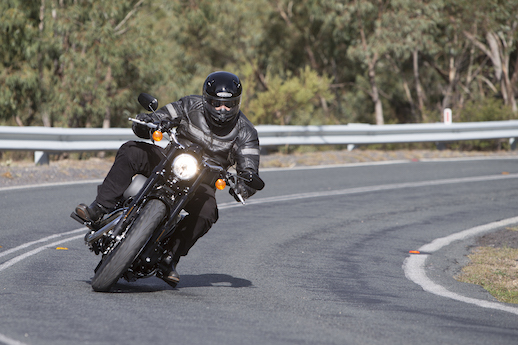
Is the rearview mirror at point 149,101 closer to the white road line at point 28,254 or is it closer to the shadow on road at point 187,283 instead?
the shadow on road at point 187,283

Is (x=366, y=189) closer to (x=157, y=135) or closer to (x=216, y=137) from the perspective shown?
(x=216, y=137)

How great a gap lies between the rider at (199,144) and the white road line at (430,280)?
2144 mm

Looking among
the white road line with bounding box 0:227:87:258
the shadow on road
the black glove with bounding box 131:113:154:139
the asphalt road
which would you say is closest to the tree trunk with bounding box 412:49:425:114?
the asphalt road

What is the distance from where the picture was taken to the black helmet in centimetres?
568

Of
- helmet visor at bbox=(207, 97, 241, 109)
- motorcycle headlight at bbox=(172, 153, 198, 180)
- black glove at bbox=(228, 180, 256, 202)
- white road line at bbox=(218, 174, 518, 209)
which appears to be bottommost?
white road line at bbox=(218, 174, 518, 209)

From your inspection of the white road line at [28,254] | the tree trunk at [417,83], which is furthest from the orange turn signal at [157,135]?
the tree trunk at [417,83]

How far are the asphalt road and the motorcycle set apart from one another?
288 millimetres

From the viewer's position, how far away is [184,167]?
5.22 meters

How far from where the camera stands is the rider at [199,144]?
5.60 m

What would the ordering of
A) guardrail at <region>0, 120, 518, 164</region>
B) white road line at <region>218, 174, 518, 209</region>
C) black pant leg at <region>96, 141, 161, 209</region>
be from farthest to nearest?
guardrail at <region>0, 120, 518, 164</region> < white road line at <region>218, 174, 518, 209</region> < black pant leg at <region>96, 141, 161, 209</region>

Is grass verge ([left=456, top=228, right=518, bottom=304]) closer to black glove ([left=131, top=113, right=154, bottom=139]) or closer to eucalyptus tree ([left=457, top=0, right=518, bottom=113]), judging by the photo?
black glove ([left=131, top=113, right=154, bottom=139])

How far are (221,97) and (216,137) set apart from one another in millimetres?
373

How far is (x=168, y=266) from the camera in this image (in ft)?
18.8

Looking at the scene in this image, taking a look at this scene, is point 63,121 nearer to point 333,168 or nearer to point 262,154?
point 262,154
